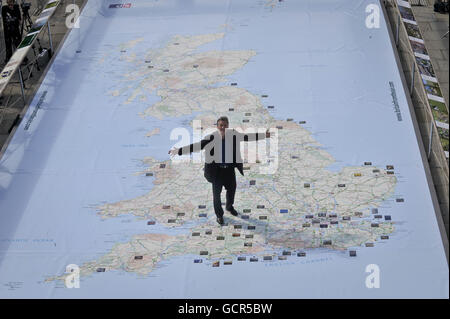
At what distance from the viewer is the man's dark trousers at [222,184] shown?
10078 mm

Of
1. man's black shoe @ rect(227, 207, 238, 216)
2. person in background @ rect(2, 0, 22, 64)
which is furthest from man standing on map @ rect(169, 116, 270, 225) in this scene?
person in background @ rect(2, 0, 22, 64)

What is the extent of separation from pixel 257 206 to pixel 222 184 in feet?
2.79

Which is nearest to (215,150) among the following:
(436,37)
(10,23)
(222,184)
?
(222,184)

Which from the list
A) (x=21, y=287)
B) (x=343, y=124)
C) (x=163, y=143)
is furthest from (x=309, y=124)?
(x=21, y=287)

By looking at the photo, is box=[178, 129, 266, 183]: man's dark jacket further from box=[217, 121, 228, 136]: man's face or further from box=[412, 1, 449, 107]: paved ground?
box=[412, 1, 449, 107]: paved ground

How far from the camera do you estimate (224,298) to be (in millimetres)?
9477

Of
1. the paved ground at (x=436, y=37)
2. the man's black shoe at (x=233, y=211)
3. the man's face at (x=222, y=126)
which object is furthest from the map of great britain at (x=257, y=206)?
the paved ground at (x=436, y=37)

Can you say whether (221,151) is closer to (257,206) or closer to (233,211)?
(233,211)

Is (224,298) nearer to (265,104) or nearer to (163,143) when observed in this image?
(163,143)

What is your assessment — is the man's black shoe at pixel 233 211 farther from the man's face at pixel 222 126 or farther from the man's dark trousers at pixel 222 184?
the man's face at pixel 222 126

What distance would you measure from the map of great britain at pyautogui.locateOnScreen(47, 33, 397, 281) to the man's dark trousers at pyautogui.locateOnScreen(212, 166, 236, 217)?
319mm

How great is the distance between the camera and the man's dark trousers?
10.1 meters

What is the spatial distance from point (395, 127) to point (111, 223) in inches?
167

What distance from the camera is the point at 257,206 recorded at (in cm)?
1086
